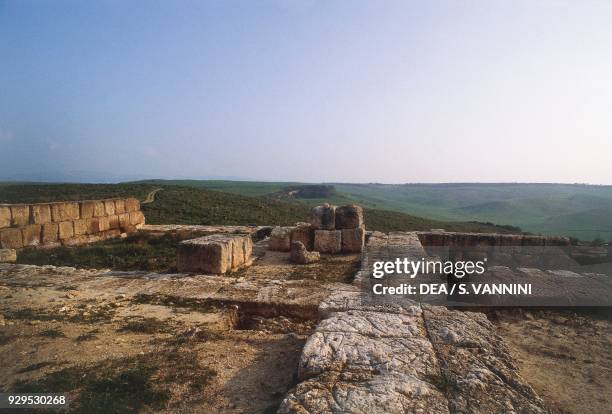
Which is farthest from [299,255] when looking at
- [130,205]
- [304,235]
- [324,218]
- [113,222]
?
[130,205]

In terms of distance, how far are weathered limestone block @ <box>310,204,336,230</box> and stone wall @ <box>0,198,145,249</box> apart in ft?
22.9

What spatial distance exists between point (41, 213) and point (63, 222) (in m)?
0.67

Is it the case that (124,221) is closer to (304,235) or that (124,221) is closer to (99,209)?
(99,209)

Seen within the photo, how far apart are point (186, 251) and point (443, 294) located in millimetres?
4671

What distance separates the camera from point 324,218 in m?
10.1

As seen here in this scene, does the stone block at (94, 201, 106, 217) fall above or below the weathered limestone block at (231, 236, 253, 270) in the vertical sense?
above

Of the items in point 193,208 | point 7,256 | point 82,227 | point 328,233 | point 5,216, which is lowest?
point 7,256

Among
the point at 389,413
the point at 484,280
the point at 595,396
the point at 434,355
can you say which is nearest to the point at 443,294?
the point at 484,280

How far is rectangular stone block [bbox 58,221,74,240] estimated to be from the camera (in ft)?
34.7

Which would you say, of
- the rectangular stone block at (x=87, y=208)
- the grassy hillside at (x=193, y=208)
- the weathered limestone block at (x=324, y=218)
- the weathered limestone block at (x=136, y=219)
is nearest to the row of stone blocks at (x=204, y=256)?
the weathered limestone block at (x=324, y=218)

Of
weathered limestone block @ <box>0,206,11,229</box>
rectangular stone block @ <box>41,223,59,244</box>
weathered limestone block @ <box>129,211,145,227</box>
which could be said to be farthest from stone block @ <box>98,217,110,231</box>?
weathered limestone block @ <box>0,206,11,229</box>

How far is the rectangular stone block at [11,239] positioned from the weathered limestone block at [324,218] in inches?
294

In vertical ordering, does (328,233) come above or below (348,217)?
below

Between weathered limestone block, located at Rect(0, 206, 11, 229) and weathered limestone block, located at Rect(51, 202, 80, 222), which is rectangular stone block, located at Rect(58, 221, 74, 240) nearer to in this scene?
weathered limestone block, located at Rect(51, 202, 80, 222)
